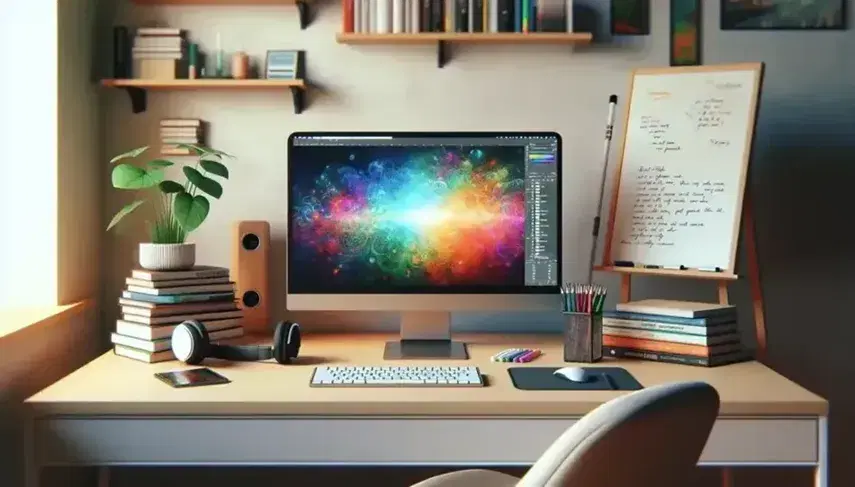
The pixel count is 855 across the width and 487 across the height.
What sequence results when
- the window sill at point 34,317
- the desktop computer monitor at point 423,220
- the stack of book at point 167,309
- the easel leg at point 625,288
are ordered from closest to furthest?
the window sill at point 34,317 → the stack of book at point 167,309 → the desktop computer monitor at point 423,220 → the easel leg at point 625,288

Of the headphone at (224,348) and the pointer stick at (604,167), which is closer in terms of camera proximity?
the headphone at (224,348)

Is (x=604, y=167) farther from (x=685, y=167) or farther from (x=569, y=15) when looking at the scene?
(x=569, y=15)

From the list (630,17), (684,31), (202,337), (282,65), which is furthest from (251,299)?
(684,31)

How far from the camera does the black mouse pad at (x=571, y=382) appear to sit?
5.78 ft

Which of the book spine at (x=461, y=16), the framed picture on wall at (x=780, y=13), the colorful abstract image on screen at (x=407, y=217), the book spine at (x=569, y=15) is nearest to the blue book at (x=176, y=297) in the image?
the colorful abstract image on screen at (x=407, y=217)

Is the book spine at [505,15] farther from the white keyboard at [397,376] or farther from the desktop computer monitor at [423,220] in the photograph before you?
the white keyboard at [397,376]

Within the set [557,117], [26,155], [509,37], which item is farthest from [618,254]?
[26,155]

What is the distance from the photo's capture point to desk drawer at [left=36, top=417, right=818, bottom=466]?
5.51 feet

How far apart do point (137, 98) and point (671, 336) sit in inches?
63.9

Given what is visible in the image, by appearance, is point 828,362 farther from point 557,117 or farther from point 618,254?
point 557,117

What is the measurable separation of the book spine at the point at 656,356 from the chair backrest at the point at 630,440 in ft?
2.77

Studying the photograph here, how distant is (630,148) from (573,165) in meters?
0.23

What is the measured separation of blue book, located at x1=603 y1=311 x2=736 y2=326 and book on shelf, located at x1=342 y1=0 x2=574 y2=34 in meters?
0.82

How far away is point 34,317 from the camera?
6.89 feet
